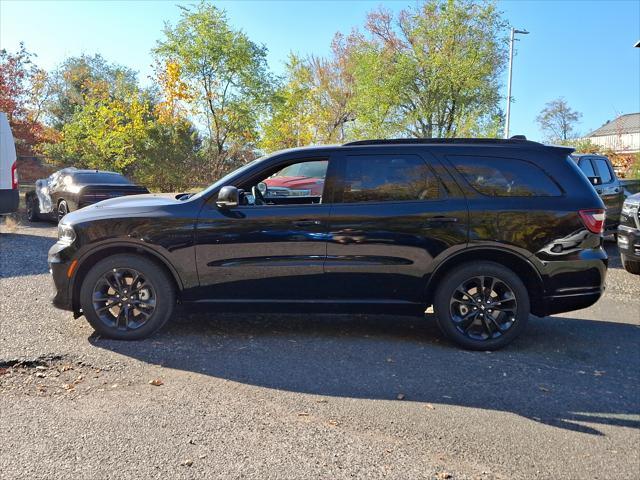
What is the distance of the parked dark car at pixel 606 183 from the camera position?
35.4 feet

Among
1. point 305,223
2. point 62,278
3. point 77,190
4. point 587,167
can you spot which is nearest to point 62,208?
point 77,190

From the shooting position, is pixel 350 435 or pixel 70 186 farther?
pixel 70 186

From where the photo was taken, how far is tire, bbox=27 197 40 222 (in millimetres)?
14655

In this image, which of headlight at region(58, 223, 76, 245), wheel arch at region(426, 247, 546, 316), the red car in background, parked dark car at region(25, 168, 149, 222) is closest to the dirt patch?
headlight at region(58, 223, 76, 245)

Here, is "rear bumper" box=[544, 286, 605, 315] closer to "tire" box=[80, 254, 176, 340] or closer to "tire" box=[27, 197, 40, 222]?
"tire" box=[80, 254, 176, 340]

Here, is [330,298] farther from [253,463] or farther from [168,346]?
[253,463]

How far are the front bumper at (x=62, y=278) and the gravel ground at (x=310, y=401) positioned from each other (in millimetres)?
350

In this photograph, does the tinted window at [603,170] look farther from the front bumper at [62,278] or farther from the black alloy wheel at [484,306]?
the front bumper at [62,278]

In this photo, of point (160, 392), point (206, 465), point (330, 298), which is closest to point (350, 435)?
point (206, 465)

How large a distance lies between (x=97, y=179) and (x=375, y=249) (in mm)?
10097

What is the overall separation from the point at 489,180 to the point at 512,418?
2.25 metres

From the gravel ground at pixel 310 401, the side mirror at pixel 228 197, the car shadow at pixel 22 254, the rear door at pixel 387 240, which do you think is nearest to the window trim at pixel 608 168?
the gravel ground at pixel 310 401

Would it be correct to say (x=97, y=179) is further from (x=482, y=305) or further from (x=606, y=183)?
(x=606, y=183)

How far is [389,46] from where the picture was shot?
72.1 feet
